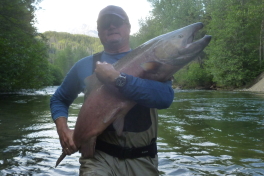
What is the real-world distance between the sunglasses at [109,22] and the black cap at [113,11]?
1.5 inches

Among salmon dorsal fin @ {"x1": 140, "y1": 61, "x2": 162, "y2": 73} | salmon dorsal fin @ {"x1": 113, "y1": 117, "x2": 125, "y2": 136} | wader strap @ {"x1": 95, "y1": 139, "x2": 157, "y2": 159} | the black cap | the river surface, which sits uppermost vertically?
the black cap

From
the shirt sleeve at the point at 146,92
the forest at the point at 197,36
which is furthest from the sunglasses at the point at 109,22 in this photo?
the forest at the point at 197,36

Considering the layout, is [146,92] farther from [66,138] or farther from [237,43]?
[237,43]

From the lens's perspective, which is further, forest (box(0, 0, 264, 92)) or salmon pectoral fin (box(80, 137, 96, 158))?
forest (box(0, 0, 264, 92))

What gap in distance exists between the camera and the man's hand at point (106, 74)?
2.22 m

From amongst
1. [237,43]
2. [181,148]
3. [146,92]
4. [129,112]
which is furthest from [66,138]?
[237,43]

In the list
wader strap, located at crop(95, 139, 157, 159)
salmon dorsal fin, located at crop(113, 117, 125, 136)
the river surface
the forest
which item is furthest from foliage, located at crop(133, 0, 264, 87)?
salmon dorsal fin, located at crop(113, 117, 125, 136)

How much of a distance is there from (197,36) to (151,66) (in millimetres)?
36915

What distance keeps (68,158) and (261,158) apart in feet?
11.2

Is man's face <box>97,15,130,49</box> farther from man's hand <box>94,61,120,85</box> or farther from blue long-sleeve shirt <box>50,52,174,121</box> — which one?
man's hand <box>94,61,120,85</box>

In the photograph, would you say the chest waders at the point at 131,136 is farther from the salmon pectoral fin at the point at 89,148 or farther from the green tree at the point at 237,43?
the green tree at the point at 237,43

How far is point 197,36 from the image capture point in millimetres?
37781

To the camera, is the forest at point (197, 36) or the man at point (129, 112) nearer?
the man at point (129, 112)

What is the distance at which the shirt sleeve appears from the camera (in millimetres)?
2205
